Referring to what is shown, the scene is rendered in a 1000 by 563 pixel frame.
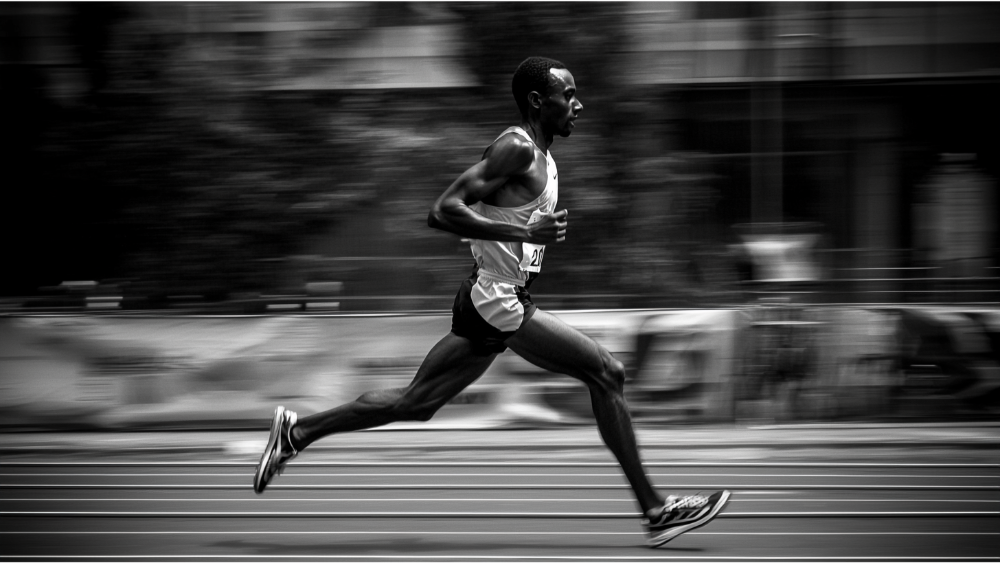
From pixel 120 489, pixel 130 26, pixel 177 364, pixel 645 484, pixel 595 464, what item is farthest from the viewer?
pixel 130 26

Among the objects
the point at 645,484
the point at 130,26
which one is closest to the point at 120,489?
the point at 645,484

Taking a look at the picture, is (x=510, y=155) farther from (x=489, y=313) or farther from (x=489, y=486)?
(x=489, y=486)

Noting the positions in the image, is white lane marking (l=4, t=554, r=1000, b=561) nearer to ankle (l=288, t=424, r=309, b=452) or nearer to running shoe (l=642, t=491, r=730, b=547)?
running shoe (l=642, t=491, r=730, b=547)

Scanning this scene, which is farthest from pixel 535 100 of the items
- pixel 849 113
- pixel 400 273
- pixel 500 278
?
pixel 849 113

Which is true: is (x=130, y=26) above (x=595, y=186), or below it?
above

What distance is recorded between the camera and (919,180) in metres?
12.8

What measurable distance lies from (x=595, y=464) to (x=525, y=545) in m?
1.91

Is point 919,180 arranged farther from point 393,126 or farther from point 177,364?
point 177,364

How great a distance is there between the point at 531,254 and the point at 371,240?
5.08m

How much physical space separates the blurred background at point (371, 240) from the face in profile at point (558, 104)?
381 cm

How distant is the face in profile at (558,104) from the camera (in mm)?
4566

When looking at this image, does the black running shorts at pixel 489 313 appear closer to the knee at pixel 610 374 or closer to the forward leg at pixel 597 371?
the forward leg at pixel 597 371

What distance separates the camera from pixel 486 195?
4.43 m

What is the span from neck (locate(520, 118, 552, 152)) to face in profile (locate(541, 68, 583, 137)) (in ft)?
0.10
